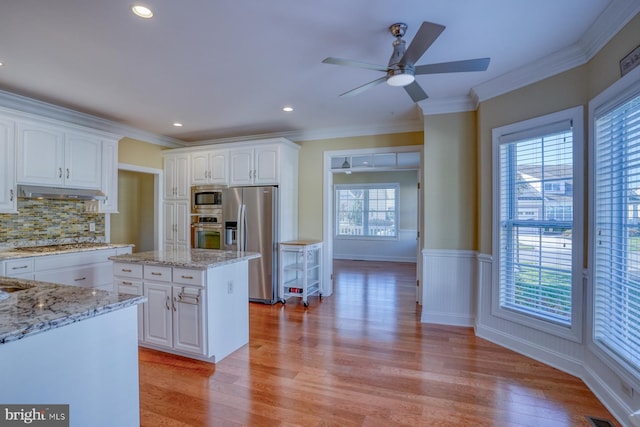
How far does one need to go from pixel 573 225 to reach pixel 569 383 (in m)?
1.21

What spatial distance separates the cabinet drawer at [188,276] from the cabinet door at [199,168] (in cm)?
252

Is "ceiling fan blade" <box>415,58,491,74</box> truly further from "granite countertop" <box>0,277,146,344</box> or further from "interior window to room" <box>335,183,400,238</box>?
"interior window to room" <box>335,183,400,238</box>

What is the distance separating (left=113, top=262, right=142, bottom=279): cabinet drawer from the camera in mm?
2885

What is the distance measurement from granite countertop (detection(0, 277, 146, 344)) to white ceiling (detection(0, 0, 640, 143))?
1.71m

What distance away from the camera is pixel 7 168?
10.8 ft

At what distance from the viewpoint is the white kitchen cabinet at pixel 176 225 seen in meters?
5.15

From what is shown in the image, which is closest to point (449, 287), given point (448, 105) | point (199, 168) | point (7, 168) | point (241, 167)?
point (448, 105)

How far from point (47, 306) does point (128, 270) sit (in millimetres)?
1629

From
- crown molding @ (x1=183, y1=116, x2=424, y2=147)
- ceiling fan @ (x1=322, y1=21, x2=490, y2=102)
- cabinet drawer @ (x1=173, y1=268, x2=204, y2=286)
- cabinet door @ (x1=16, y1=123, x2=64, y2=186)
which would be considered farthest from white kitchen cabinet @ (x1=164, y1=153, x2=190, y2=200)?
ceiling fan @ (x1=322, y1=21, x2=490, y2=102)

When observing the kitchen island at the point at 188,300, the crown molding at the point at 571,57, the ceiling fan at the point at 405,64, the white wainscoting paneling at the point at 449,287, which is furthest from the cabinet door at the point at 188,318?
the crown molding at the point at 571,57

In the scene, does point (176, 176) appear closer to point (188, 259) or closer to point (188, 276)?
point (188, 259)

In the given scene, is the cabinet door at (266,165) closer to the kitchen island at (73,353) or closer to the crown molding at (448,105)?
the crown molding at (448,105)

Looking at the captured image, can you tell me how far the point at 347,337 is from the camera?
334cm

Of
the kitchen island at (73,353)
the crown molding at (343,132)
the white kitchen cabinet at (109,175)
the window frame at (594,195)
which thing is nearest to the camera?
the kitchen island at (73,353)
